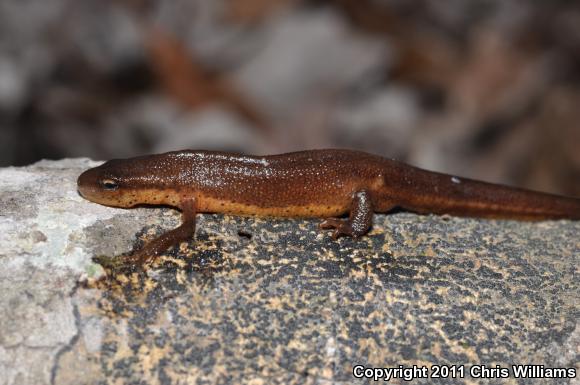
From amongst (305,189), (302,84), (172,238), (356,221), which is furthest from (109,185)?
(302,84)

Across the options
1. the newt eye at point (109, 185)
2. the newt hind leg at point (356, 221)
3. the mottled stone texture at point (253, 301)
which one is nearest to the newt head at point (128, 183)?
the newt eye at point (109, 185)

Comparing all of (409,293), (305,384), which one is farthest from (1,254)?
(409,293)

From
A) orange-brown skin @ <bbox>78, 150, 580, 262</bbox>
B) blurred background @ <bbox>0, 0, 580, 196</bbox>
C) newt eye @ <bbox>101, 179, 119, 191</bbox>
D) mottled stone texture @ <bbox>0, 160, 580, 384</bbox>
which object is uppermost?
blurred background @ <bbox>0, 0, 580, 196</bbox>

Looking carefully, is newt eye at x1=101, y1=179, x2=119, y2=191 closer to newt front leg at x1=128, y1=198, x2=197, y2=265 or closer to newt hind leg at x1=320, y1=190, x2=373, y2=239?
newt front leg at x1=128, y1=198, x2=197, y2=265

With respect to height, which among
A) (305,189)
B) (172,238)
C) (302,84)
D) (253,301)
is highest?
(302,84)

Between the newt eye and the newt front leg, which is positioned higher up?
the newt eye

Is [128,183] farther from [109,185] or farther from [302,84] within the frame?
[302,84]

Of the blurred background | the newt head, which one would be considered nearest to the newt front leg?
the newt head
